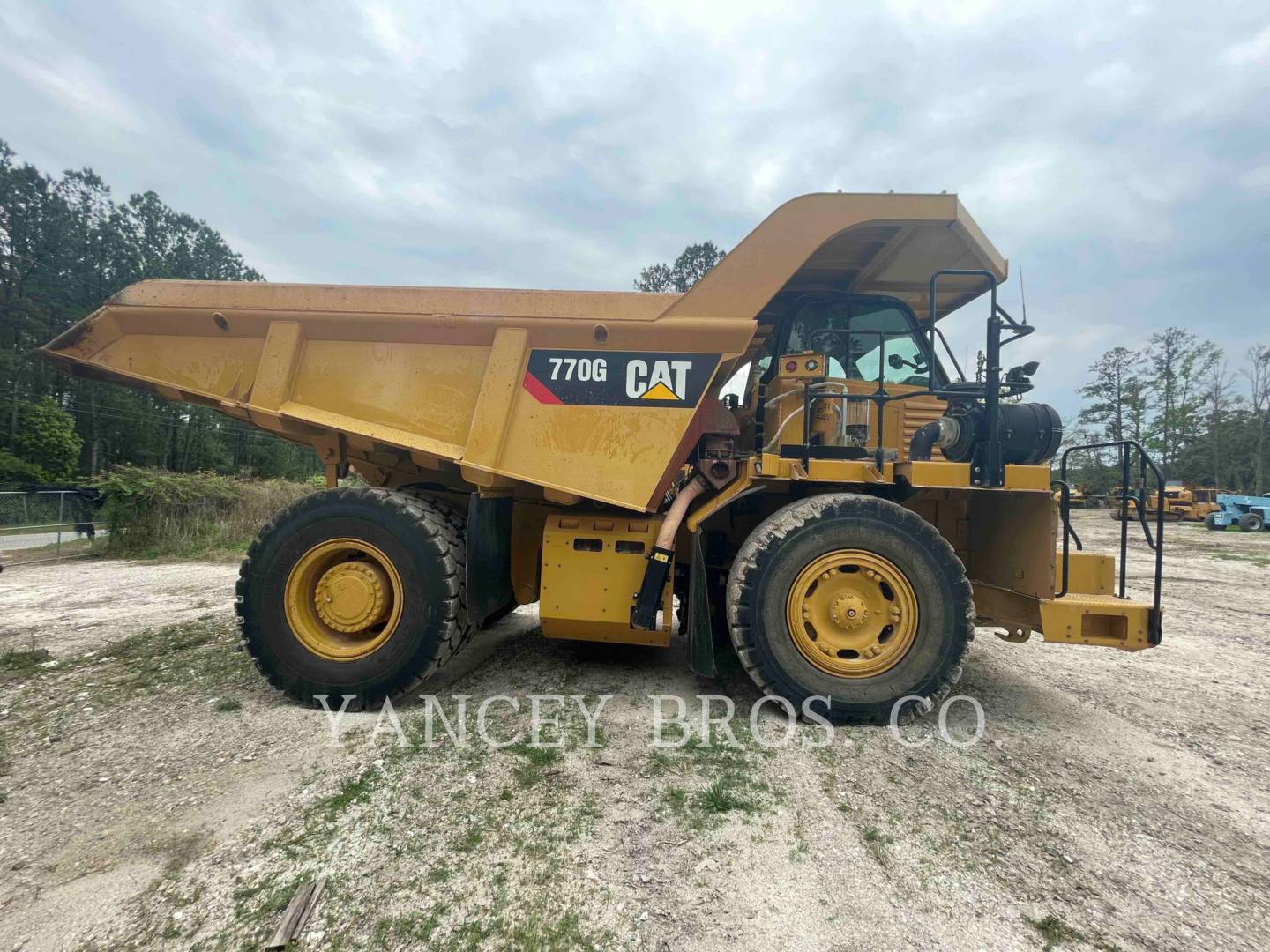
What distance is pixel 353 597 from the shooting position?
3518mm

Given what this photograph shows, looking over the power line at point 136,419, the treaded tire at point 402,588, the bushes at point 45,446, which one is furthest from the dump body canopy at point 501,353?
the power line at point 136,419

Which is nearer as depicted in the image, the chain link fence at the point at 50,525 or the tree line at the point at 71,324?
the chain link fence at the point at 50,525

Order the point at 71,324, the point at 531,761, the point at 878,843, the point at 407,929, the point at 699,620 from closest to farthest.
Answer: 1. the point at 407,929
2. the point at 878,843
3. the point at 531,761
4. the point at 699,620
5. the point at 71,324

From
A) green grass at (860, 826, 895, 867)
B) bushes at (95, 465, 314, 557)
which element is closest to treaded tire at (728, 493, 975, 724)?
green grass at (860, 826, 895, 867)

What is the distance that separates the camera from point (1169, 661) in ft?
16.1

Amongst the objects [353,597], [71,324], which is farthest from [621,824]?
[71,324]

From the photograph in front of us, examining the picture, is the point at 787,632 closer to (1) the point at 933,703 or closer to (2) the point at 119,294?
(1) the point at 933,703

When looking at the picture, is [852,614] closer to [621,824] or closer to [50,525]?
[621,824]

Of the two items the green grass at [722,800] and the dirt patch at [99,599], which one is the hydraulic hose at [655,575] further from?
the dirt patch at [99,599]

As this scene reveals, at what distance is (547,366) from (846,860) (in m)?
2.94

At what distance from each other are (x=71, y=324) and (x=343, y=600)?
47712 mm

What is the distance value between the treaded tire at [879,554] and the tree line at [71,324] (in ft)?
103

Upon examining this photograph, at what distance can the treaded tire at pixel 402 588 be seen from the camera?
3.42m

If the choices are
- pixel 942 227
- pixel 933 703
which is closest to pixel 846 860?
pixel 933 703
